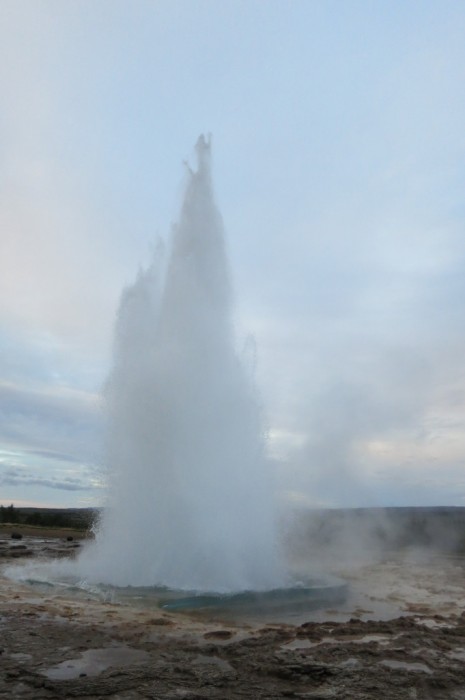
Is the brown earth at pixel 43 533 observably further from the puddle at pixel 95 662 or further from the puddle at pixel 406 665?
the puddle at pixel 406 665

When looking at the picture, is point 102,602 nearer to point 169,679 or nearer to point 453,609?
point 169,679

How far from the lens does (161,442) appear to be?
559 inches

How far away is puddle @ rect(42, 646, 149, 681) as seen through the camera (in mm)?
6148

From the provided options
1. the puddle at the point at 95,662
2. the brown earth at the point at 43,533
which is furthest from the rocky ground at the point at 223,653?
the brown earth at the point at 43,533

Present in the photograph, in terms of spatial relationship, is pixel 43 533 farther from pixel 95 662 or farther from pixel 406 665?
pixel 406 665

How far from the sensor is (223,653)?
722cm

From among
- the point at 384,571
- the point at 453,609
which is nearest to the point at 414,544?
the point at 384,571

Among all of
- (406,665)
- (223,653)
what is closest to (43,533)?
(223,653)

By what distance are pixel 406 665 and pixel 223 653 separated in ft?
6.93

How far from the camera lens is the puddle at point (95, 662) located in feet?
20.2

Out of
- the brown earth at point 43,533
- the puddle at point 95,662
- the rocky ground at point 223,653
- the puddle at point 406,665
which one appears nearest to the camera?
the rocky ground at point 223,653

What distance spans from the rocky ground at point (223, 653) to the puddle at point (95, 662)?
0.04 feet

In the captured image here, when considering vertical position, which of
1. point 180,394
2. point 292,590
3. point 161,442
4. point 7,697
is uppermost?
point 180,394

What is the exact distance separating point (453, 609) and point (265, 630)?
4557 millimetres
